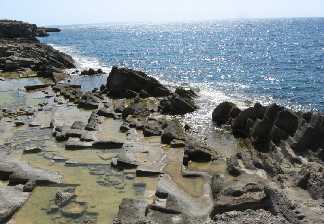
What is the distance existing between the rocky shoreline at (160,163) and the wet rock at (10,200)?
0.12 feet

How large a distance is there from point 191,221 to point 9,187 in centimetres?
869

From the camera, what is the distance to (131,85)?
4425 centimetres

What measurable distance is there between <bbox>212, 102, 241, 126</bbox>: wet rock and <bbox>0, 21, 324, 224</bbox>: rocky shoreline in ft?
0.25

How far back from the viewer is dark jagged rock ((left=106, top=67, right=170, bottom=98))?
143ft

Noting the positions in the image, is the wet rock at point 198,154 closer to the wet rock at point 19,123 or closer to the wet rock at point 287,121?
the wet rock at point 287,121

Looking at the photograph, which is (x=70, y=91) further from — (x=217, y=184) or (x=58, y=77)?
(x=217, y=184)

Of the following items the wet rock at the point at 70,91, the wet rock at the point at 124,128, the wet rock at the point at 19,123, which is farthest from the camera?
the wet rock at the point at 70,91

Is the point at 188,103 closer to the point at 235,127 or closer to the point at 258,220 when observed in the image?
the point at 235,127

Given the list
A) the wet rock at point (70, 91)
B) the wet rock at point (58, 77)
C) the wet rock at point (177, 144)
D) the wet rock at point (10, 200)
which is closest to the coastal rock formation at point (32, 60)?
the wet rock at point (58, 77)

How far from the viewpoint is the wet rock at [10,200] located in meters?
16.9

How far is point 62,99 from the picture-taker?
1622 inches

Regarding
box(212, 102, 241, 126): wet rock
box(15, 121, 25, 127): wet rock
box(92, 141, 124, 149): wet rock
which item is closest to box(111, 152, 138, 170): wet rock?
box(92, 141, 124, 149): wet rock

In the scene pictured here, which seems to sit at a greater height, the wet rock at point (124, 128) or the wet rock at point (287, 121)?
the wet rock at point (287, 121)

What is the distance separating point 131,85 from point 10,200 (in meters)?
27.1
